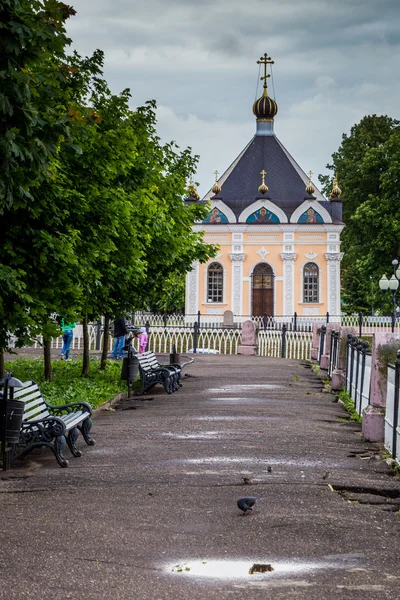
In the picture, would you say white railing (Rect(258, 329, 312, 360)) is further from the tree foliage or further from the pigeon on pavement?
the pigeon on pavement

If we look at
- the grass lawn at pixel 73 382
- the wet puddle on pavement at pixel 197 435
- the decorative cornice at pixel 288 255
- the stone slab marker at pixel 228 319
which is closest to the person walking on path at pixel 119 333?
the grass lawn at pixel 73 382

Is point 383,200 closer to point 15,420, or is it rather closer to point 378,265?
point 378,265

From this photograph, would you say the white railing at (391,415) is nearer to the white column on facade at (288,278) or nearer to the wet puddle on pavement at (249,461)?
the wet puddle on pavement at (249,461)

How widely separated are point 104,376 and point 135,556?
12.9m

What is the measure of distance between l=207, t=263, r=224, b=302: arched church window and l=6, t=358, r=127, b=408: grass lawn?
1245 inches

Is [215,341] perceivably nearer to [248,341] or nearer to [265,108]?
[248,341]

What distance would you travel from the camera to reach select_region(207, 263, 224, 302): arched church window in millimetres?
53562

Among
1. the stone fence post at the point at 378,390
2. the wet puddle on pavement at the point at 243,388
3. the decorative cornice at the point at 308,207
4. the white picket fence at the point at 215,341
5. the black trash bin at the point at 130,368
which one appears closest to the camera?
the stone fence post at the point at 378,390

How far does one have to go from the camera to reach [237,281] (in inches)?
2089

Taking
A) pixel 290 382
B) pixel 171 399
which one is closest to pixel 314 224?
pixel 290 382

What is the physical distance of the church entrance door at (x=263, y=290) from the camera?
5291cm

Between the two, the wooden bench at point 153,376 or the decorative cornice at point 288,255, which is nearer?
the wooden bench at point 153,376

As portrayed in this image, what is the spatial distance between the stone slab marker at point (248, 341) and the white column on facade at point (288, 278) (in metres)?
20.6

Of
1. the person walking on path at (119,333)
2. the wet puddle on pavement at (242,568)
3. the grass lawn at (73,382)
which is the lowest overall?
the wet puddle on pavement at (242,568)
